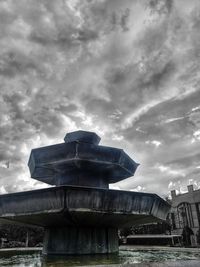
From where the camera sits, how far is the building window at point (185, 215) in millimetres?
31953

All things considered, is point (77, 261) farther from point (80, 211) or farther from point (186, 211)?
point (186, 211)

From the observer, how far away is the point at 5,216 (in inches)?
256

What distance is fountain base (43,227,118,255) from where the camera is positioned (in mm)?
6824

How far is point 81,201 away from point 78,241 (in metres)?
1.83

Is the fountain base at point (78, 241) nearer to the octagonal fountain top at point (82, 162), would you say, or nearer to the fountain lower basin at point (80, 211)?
the fountain lower basin at point (80, 211)

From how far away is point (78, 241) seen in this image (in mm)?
6906

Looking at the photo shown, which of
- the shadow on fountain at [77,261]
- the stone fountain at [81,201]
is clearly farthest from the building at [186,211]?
the shadow on fountain at [77,261]

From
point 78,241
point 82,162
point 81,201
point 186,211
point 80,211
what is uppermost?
point 186,211

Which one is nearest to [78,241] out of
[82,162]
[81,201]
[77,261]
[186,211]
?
[77,261]

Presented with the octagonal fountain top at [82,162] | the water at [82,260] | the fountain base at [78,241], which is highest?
the octagonal fountain top at [82,162]

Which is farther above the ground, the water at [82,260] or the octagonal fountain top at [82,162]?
the octagonal fountain top at [82,162]

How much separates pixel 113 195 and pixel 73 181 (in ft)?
7.68

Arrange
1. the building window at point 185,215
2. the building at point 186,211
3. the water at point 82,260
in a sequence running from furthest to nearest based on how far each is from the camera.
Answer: the building window at point 185,215 < the building at point 186,211 < the water at point 82,260

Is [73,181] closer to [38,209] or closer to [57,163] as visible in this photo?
[57,163]
